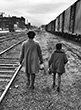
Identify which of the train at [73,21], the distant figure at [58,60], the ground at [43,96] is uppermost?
the train at [73,21]

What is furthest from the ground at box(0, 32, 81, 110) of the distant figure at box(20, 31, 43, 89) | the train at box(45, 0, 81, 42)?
the train at box(45, 0, 81, 42)

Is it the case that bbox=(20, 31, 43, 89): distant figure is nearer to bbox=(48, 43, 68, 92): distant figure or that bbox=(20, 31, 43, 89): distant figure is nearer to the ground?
bbox=(48, 43, 68, 92): distant figure

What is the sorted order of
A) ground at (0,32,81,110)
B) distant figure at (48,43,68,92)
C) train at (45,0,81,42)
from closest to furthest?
ground at (0,32,81,110) → distant figure at (48,43,68,92) → train at (45,0,81,42)

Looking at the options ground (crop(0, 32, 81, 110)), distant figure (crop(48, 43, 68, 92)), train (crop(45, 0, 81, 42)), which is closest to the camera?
ground (crop(0, 32, 81, 110))

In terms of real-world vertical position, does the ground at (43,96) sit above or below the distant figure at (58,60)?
below

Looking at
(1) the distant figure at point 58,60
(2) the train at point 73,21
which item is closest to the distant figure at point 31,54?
(1) the distant figure at point 58,60

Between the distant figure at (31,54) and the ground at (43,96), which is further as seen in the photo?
the distant figure at (31,54)

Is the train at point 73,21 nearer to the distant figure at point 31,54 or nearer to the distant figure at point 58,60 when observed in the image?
the distant figure at point 58,60

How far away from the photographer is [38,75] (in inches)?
198

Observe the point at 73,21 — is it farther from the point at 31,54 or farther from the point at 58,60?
the point at 31,54

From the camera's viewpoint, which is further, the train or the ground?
the train

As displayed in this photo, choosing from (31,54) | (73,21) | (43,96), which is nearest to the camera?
(43,96)

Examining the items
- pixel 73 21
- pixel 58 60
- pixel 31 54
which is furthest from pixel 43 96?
pixel 73 21

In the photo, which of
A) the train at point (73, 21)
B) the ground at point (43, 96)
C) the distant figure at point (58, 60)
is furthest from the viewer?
the train at point (73, 21)
